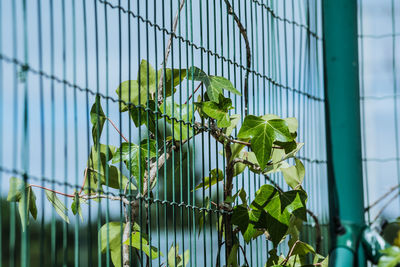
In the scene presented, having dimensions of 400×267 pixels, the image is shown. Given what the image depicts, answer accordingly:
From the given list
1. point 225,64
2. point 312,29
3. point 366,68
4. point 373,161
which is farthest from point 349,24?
point 312,29

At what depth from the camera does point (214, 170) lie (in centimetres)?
185

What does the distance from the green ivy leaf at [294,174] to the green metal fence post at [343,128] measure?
2.18 ft

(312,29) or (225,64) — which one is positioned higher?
(312,29)

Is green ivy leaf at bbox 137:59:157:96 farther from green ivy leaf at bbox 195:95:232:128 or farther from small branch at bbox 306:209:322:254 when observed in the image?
small branch at bbox 306:209:322:254

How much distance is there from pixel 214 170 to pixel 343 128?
2.21 ft

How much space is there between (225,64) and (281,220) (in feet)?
1.37

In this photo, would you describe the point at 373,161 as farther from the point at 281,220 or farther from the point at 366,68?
the point at 281,220

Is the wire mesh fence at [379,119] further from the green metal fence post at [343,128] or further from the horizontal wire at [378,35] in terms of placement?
the green metal fence post at [343,128]

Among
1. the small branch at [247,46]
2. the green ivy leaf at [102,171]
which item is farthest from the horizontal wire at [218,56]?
the green ivy leaf at [102,171]

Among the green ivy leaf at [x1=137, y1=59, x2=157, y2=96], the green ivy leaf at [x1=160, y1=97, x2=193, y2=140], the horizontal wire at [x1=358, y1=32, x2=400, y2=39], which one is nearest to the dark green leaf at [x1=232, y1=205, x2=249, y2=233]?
the green ivy leaf at [x1=160, y1=97, x2=193, y2=140]

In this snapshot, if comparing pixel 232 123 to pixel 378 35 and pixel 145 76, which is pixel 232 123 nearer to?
pixel 145 76

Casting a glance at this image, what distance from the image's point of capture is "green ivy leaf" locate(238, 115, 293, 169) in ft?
5.55

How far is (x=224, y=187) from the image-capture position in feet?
6.01

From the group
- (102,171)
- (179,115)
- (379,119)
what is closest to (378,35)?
(379,119)
